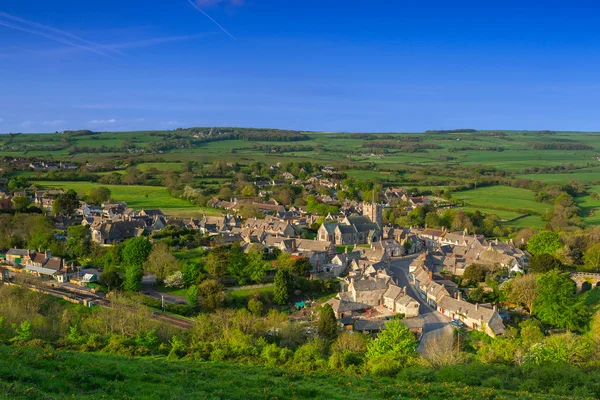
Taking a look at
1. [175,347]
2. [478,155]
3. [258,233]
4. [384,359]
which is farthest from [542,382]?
[478,155]

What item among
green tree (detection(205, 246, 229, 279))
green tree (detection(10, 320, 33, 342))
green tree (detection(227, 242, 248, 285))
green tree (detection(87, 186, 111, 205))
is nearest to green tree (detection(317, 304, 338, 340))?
green tree (detection(227, 242, 248, 285))

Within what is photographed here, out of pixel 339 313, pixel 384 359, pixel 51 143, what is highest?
pixel 51 143

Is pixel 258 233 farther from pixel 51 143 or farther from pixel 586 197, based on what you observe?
pixel 51 143

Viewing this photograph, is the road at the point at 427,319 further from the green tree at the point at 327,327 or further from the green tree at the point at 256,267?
the green tree at the point at 256,267

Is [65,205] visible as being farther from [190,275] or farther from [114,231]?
[190,275]

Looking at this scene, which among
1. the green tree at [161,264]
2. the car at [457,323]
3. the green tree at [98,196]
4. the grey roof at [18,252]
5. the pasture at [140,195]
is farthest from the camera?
the pasture at [140,195]

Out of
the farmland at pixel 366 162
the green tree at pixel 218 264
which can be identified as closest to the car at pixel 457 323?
the green tree at pixel 218 264

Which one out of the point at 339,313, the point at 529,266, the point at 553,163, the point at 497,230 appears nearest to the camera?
the point at 339,313
